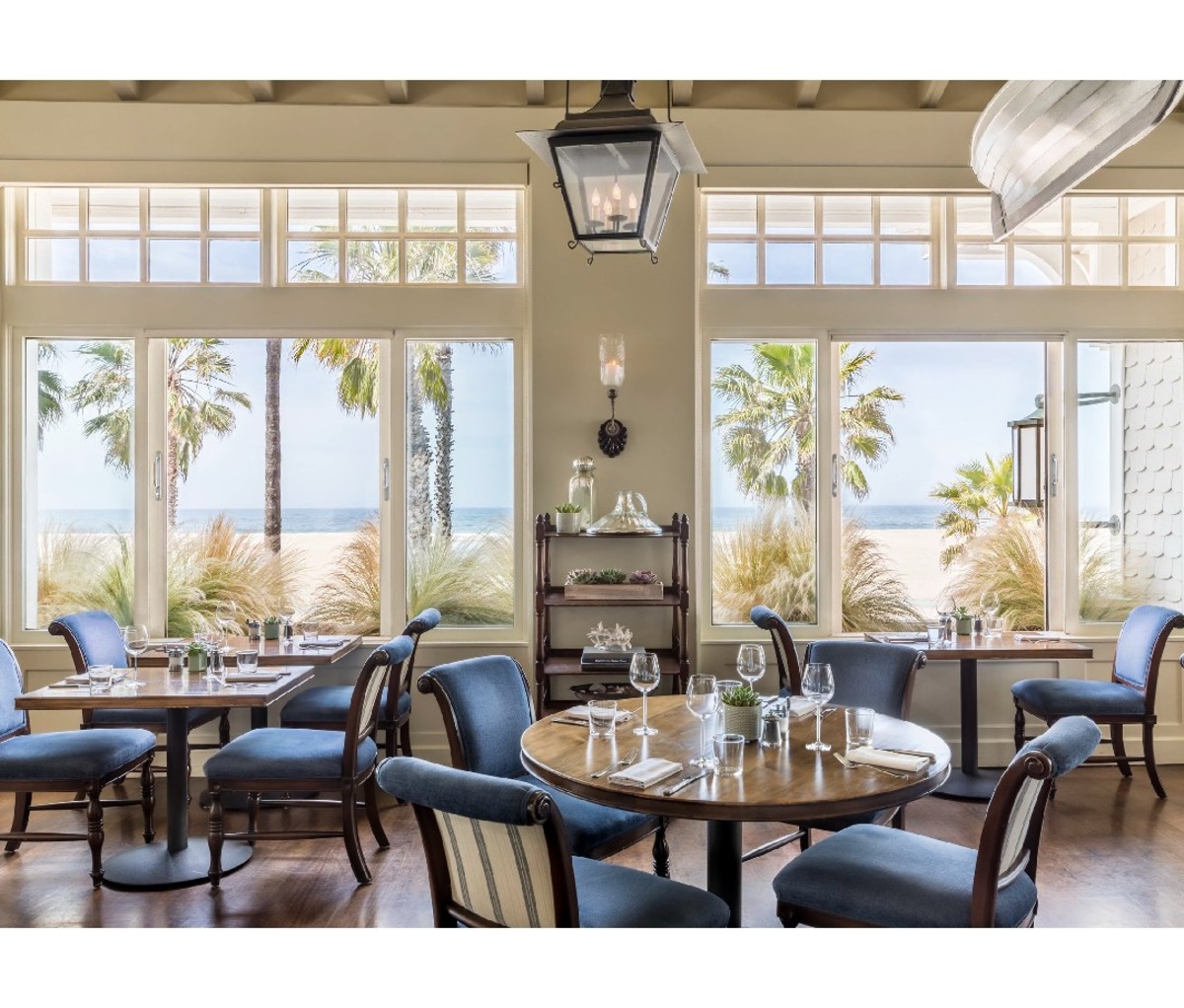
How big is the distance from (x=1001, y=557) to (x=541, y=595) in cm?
262

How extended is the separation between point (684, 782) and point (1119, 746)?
3.37 meters

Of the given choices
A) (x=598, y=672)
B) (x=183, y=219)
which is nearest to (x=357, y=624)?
(x=598, y=672)

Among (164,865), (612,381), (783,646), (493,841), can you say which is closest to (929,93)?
(612,381)

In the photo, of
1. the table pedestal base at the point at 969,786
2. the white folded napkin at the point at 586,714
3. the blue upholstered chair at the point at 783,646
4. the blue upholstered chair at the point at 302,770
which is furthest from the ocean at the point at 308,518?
the white folded napkin at the point at 586,714

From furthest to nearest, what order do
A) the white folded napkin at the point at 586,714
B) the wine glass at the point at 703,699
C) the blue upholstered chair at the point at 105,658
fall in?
1. the blue upholstered chair at the point at 105,658
2. the white folded napkin at the point at 586,714
3. the wine glass at the point at 703,699

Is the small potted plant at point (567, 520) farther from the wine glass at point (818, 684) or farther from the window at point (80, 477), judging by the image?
the window at point (80, 477)

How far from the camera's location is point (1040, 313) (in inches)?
189

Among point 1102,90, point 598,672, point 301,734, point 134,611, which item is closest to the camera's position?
point 1102,90

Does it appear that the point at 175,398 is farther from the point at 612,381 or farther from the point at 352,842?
the point at 352,842

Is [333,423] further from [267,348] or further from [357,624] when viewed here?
[357,624]

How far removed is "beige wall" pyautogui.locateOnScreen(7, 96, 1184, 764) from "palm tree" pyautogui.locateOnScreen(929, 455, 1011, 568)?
96 cm

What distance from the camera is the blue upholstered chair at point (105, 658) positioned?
3.89 meters

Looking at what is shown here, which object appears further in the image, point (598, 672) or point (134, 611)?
point (134, 611)

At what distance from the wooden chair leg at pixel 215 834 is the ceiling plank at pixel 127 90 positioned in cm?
356
